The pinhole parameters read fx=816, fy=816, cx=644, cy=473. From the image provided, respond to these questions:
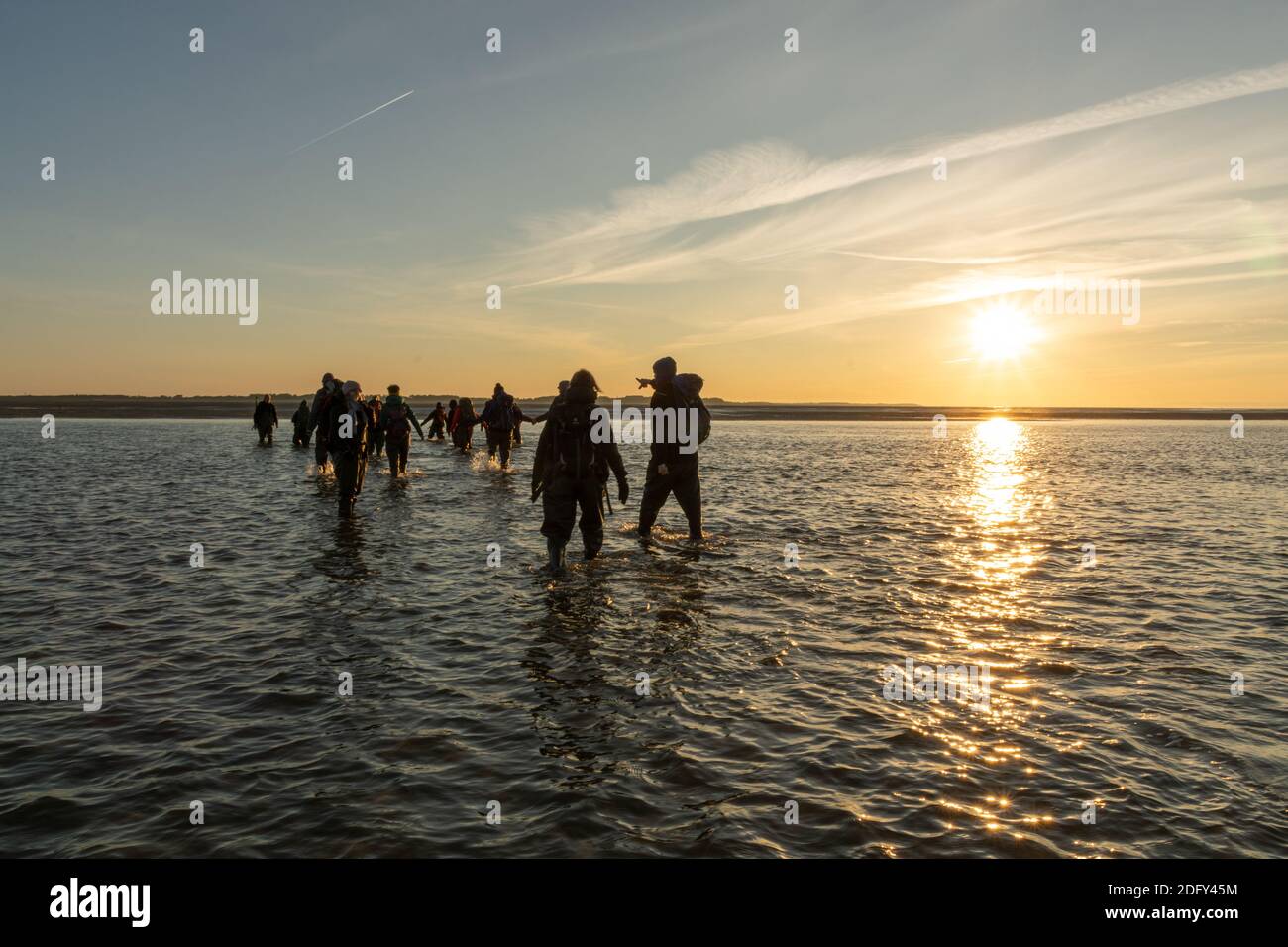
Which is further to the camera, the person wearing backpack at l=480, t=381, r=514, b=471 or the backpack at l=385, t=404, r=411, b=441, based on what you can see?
the person wearing backpack at l=480, t=381, r=514, b=471

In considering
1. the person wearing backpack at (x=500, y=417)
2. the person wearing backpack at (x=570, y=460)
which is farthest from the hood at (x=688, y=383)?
the person wearing backpack at (x=500, y=417)

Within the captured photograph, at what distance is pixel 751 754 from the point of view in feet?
18.3

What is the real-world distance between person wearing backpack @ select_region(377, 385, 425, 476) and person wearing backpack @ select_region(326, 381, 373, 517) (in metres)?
5.86

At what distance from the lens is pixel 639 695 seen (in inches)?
267

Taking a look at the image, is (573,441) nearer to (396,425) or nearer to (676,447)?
(676,447)

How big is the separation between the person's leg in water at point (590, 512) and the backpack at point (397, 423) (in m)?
12.6

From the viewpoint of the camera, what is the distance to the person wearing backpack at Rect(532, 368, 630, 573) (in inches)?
438

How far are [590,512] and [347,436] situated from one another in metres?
6.63

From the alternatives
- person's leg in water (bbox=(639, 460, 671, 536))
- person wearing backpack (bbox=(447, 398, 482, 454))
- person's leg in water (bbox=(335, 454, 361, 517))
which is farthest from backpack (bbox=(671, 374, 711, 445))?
person wearing backpack (bbox=(447, 398, 482, 454))

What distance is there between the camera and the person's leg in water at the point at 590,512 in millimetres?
11344

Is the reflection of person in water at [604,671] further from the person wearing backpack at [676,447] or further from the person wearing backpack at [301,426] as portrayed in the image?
the person wearing backpack at [301,426]

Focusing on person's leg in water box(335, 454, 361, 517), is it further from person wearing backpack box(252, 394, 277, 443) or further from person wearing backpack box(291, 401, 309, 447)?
person wearing backpack box(252, 394, 277, 443)
